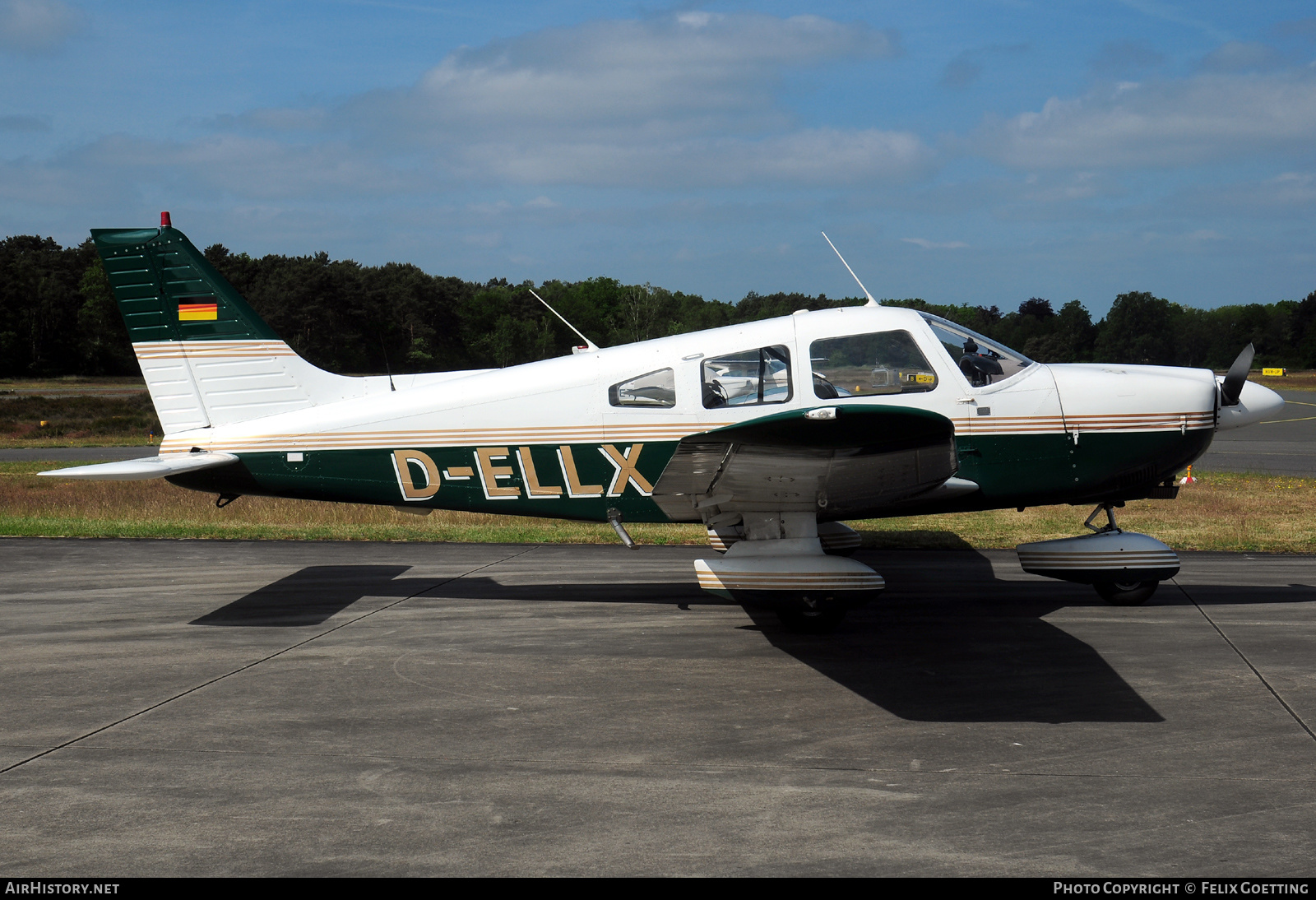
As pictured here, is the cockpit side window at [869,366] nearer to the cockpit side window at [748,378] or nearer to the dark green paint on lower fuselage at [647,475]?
the cockpit side window at [748,378]

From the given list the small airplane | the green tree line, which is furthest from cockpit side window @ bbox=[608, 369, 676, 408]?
the green tree line

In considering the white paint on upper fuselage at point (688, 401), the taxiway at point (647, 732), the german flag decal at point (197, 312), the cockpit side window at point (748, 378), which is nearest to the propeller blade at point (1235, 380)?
the white paint on upper fuselage at point (688, 401)

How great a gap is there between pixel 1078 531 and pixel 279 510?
11.6 metres

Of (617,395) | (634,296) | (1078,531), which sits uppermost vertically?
(634,296)

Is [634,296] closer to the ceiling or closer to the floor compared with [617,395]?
closer to the ceiling

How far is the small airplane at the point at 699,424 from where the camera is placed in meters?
7.27

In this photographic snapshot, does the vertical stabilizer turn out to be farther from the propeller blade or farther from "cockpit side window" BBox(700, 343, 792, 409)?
the propeller blade

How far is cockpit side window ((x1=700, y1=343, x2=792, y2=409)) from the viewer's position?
7336 millimetres

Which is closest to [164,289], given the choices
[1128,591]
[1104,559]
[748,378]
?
[748,378]

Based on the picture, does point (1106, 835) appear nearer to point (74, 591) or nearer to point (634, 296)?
point (74, 591)

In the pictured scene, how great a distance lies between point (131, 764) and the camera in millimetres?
4727

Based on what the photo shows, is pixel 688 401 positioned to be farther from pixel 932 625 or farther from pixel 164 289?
pixel 164 289

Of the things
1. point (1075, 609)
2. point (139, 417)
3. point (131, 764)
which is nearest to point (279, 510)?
point (131, 764)

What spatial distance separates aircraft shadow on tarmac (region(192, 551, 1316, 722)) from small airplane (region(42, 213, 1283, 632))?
0.49 metres
